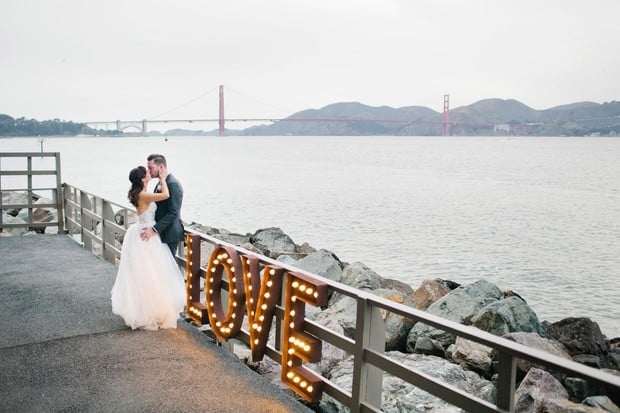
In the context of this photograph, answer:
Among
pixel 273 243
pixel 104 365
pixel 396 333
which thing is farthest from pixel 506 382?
pixel 273 243

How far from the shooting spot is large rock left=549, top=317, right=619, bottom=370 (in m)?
12.2

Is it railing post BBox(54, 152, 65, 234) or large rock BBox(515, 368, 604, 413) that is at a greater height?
railing post BBox(54, 152, 65, 234)

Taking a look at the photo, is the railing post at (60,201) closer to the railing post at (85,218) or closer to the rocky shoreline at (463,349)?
the railing post at (85,218)

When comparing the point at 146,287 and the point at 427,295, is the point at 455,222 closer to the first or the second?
the point at 427,295

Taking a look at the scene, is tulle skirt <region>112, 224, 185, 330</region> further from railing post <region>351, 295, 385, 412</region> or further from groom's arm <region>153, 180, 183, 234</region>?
railing post <region>351, 295, 385, 412</region>

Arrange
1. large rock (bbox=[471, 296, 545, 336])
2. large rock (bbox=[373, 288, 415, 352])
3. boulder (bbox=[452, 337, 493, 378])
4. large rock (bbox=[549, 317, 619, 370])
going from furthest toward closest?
large rock (bbox=[549, 317, 619, 370]) < large rock (bbox=[471, 296, 545, 336]) < large rock (bbox=[373, 288, 415, 352]) < boulder (bbox=[452, 337, 493, 378])

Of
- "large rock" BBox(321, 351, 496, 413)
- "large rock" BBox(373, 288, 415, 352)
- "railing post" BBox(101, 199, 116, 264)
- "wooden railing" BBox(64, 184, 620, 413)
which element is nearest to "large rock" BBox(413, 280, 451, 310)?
"large rock" BBox(373, 288, 415, 352)

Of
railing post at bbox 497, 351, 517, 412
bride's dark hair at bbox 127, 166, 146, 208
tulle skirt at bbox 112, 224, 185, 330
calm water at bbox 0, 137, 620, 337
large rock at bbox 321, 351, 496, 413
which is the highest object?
bride's dark hair at bbox 127, 166, 146, 208

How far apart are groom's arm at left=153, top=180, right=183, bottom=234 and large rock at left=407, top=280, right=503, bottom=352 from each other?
501 cm

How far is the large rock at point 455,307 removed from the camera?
35.5 ft

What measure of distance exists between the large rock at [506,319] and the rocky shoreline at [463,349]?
0.02 m

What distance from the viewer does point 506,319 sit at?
12242mm

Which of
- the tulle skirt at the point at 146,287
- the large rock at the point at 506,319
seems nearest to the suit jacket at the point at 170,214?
the tulle skirt at the point at 146,287

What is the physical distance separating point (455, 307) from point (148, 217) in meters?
7.75
